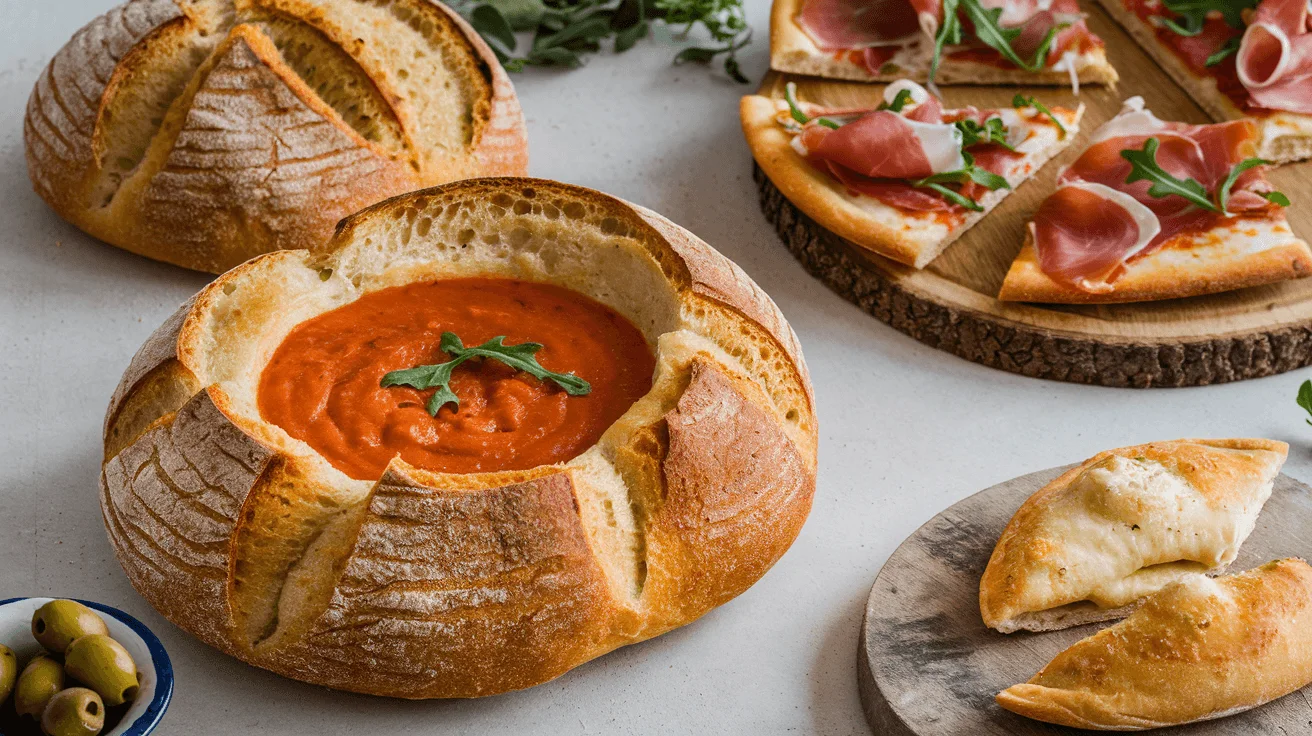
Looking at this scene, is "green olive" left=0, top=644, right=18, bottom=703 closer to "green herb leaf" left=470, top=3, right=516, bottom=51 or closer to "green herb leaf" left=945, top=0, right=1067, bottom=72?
"green herb leaf" left=470, top=3, right=516, bottom=51

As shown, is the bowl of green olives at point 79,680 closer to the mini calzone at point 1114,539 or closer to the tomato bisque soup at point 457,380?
the tomato bisque soup at point 457,380

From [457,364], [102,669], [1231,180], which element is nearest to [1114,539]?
[457,364]

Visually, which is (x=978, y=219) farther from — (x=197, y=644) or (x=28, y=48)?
(x=28, y=48)

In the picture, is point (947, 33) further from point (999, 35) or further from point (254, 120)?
point (254, 120)

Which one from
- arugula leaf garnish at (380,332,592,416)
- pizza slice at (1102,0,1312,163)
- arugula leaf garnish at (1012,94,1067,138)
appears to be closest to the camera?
arugula leaf garnish at (380,332,592,416)

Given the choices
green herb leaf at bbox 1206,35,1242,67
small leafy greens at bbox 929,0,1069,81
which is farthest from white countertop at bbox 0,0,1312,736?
green herb leaf at bbox 1206,35,1242,67

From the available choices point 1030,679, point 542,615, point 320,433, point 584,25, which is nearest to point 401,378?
point 320,433
